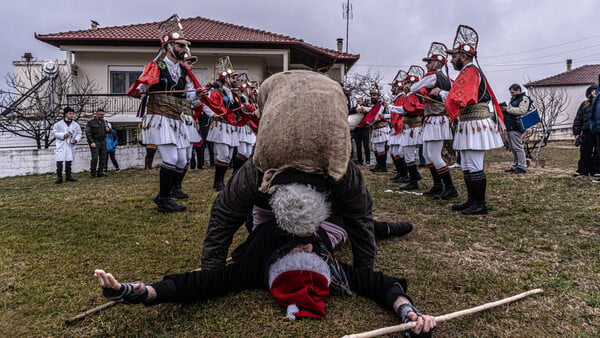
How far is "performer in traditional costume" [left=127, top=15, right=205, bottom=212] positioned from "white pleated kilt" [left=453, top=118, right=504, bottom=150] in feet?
11.7

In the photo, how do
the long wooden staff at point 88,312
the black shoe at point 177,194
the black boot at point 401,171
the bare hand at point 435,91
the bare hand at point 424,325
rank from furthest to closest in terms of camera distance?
the black boot at point 401,171, the black shoe at point 177,194, the bare hand at point 435,91, the long wooden staff at point 88,312, the bare hand at point 424,325

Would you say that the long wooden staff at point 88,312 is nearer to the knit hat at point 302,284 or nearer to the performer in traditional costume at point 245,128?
the knit hat at point 302,284

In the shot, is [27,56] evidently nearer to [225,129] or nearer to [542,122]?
[225,129]

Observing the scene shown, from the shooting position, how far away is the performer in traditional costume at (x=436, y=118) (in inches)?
229

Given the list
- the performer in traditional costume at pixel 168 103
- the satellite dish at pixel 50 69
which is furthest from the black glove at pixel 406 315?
the satellite dish at pixel 50 69

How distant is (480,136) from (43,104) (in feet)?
57.3

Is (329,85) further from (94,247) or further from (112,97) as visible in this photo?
(112,97)

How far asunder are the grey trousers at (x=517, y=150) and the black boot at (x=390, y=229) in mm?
6804

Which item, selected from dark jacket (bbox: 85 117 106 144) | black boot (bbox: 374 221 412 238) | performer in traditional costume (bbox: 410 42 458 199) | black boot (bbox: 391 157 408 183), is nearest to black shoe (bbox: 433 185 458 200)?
performer in traditional costume (bbox: 410 42 458 199)

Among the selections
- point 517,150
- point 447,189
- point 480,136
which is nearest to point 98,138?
point 447,189

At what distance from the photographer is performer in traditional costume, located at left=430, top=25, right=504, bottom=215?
4.66m

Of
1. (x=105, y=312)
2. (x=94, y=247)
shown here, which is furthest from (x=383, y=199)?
(x=105, y=312)

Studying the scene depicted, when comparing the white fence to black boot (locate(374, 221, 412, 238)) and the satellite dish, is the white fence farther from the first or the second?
black boot (locate(374, 221, 412, 238))

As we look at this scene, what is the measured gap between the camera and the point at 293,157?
194cm
